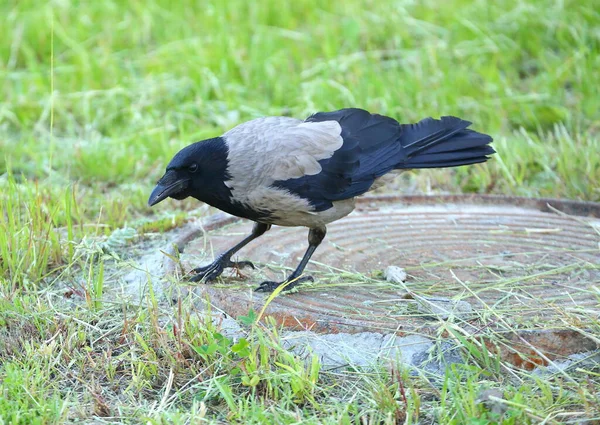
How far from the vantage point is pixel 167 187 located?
3.53 meters

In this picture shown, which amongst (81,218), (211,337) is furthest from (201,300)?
(81,218)

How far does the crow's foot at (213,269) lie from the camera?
3.63m

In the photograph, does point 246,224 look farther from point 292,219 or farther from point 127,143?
point 127,143

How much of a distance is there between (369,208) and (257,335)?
1.74 meters

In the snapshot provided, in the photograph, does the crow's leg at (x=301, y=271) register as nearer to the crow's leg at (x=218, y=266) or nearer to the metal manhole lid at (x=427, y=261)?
the metal manhole lid at (x=427, y=261)

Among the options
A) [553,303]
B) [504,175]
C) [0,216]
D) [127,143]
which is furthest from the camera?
[127,143]

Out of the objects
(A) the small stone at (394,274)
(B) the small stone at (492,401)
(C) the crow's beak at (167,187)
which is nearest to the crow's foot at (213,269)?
(C) the crow's beak at (167,187)

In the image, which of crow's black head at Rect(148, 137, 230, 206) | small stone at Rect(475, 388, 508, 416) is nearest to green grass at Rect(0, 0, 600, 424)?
small stone at Rect(475, 388, 508, 416)

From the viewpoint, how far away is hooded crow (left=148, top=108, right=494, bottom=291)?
3.56m

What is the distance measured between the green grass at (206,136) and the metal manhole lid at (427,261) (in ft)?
0.84

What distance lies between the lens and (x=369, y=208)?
4.65m

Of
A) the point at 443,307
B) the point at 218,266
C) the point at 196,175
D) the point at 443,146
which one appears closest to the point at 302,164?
the point at 196,175

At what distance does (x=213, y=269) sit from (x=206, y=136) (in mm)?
2415

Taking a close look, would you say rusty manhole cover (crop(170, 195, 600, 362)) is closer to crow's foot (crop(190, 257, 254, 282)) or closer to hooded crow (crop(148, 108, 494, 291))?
crow's foot (crop(190, 257, 254, 282))
